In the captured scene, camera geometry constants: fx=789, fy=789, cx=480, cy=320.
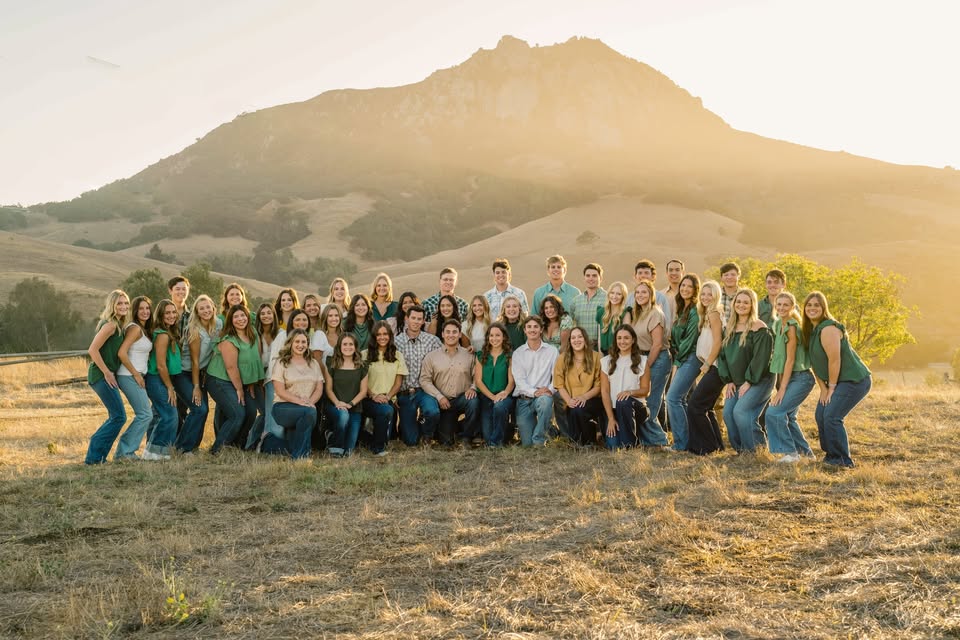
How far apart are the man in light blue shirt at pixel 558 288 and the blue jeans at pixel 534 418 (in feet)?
4.43

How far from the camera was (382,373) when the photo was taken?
9.95 m

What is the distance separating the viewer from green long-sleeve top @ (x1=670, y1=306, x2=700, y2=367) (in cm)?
930

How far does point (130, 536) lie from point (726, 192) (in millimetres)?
129322

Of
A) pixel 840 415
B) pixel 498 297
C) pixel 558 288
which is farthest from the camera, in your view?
pixel 498 297

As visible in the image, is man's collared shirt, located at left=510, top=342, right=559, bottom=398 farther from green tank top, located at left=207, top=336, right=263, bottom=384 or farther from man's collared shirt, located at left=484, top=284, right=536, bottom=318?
green tank top, located at left=207, top=336, right=263, bottom=384

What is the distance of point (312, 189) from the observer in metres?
139

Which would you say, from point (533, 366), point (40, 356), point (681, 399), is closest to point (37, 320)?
point (40, 356)

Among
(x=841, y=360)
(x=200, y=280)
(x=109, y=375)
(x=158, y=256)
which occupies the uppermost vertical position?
(x=158, y=256)

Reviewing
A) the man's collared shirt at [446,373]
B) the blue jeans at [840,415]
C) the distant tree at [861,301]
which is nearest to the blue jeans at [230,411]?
the man's collared shirt at [446,373]

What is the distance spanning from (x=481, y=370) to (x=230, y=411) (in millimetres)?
3162

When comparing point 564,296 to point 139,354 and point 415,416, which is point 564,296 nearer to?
point 415,416

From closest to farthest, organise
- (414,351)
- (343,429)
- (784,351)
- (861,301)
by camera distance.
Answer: (784,351), (343,429), (414,351), (861,301)

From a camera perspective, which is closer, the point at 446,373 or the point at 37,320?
the point at 446,373

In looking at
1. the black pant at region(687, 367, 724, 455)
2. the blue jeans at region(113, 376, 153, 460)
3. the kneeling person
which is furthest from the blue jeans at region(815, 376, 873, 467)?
the blue jeans at region(113, 376, 153, 460)
